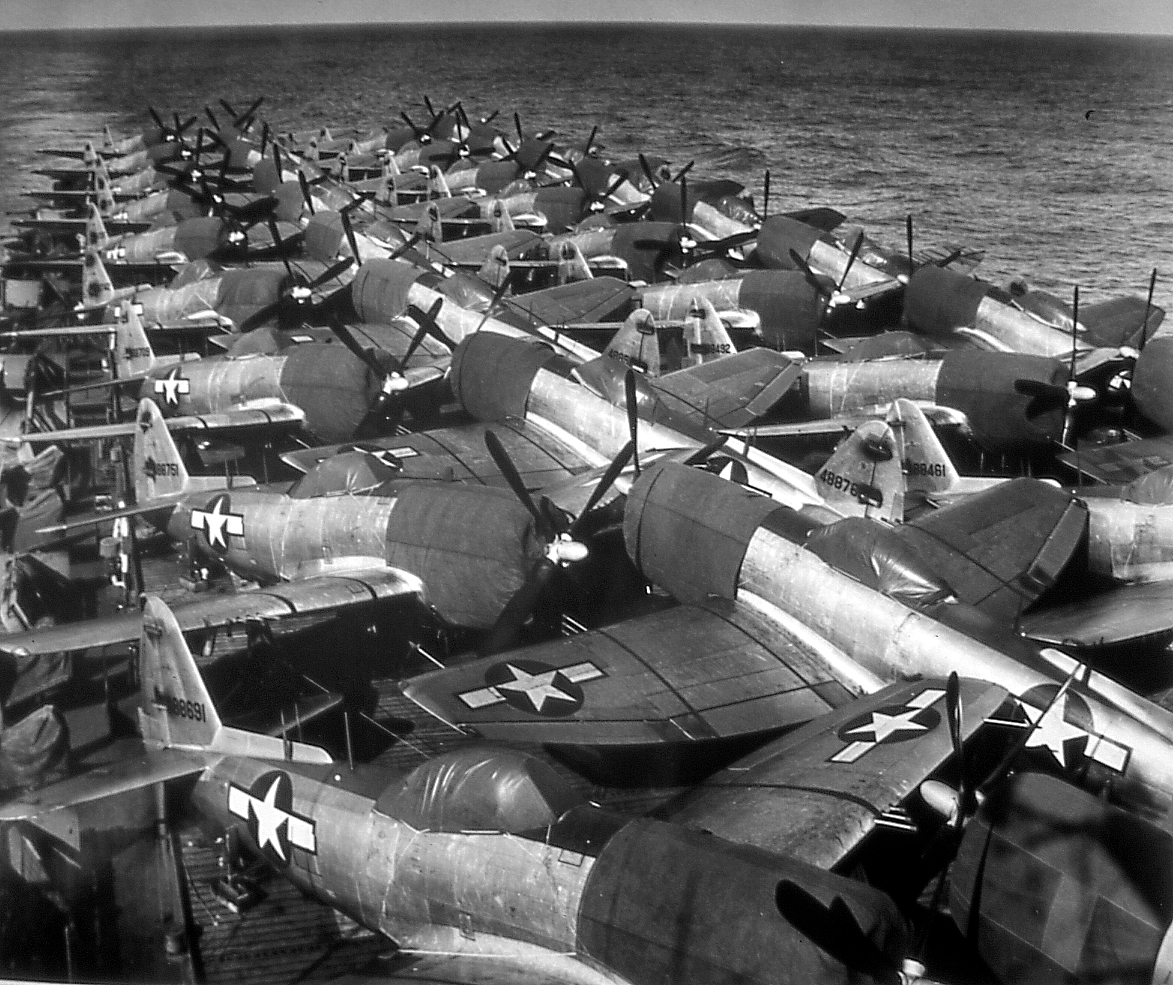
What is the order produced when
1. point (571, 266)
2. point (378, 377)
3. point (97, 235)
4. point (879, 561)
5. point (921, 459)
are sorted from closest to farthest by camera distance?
point (879, 561) < point (921, 459) < point (378, 377) < point (571, 266) < point (97, 235)

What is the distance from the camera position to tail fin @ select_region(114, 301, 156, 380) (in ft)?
77.5

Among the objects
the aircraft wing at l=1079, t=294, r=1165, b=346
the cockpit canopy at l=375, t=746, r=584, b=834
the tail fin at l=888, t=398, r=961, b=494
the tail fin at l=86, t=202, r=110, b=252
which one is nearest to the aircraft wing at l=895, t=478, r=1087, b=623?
the tail fin at l=888, t=398, r=961, b=494

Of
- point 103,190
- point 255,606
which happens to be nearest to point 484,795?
point 255,606

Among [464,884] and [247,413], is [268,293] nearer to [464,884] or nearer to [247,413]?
[247,413]

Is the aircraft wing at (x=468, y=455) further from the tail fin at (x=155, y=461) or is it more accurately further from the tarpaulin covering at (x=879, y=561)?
the tarpaulin covering at (x=879, y=561)

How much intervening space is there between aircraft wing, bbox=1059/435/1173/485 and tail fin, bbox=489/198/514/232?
20.8 meters

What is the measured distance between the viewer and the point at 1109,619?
14.3 meters

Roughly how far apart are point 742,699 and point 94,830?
22.7 feet

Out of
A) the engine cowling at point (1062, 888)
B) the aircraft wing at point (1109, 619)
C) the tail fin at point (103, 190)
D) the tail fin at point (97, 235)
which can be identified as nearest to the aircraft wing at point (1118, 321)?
the aircraft wing at point (1109, 619)

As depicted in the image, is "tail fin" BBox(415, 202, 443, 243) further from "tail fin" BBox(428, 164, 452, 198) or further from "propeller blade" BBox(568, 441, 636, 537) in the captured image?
"propeller blade" BBox(568, 441, 636, 537)

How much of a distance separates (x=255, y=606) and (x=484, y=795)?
6.19 metres

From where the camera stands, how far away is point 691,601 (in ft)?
47.7

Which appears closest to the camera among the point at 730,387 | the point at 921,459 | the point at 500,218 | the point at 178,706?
the point at 178,706

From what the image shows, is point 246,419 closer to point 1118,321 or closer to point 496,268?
point 496,268
